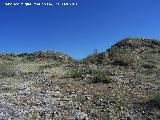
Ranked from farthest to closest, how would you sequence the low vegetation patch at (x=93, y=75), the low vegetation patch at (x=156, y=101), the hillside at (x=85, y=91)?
the low vegetation patch at (x=93, y=75)
the low vegetation patch at (x=156, y=101)
the hillside at (x=85, y=91)

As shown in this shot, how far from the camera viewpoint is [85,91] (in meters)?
17.5

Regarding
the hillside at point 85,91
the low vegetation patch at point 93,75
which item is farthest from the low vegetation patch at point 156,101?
the low vegetation patch at point 93,75

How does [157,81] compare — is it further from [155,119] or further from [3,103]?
[3,103]

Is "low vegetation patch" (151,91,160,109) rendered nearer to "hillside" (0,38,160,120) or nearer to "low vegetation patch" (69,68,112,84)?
"hillside" (0,38,160,120)

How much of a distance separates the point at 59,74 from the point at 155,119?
8.50 meters

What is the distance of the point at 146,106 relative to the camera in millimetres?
15367

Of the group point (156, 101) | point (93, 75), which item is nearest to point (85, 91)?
point (156, 101)

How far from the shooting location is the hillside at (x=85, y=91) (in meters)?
14.6

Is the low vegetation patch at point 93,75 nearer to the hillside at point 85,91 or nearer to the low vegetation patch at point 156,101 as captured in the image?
the hillside at point 85,91

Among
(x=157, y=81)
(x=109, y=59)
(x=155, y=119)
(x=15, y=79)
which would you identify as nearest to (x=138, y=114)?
(x=155, y=119)

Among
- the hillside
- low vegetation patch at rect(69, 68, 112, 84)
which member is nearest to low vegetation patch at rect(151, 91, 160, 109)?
the hillside

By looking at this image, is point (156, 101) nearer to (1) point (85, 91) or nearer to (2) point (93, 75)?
(1) point (85, 91)

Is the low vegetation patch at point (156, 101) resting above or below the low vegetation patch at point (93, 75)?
below

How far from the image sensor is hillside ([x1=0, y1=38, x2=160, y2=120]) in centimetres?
1457
